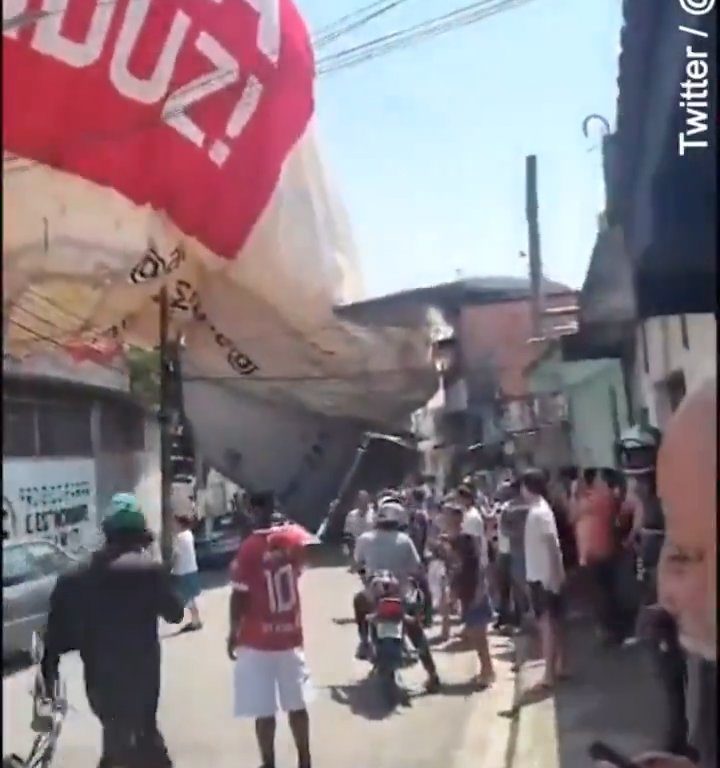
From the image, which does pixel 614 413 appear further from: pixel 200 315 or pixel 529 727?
pixel 200 315

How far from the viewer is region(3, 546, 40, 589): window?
2176 mm

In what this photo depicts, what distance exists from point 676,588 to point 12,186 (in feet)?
4.63

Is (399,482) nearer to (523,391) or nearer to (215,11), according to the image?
(523,391)

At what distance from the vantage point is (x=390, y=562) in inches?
102

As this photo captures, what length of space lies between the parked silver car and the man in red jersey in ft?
1.11

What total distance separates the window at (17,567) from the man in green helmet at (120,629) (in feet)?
0.22

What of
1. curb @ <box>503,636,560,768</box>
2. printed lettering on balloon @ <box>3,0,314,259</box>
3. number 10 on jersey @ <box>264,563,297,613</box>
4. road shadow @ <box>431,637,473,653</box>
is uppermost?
printed lettering on balloon @ <box>3,0,314,259</box>

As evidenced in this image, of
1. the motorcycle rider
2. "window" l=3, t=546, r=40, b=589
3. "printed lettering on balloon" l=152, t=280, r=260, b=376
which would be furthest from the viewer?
the motorcycle rider

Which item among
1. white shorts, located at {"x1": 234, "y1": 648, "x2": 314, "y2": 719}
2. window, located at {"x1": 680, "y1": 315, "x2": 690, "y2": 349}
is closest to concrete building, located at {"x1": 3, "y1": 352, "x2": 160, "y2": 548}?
white shorts, located at {"x1": 234, "y1": 648, "x2": 314, "y2": 719}

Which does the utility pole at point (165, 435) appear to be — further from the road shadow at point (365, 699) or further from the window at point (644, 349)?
the window at point (644, 349)

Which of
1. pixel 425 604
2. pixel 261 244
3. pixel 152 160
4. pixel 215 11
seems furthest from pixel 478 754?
pixel 215 11

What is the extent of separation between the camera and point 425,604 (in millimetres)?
2668

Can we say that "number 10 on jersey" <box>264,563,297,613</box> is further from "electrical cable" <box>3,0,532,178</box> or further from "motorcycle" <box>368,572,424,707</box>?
"electrical cable" <box>3,0,532,178</box>

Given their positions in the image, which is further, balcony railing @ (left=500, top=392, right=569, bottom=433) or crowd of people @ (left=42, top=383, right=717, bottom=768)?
balcony railing @ (left=500, top=392, right=569, bottom=433)
